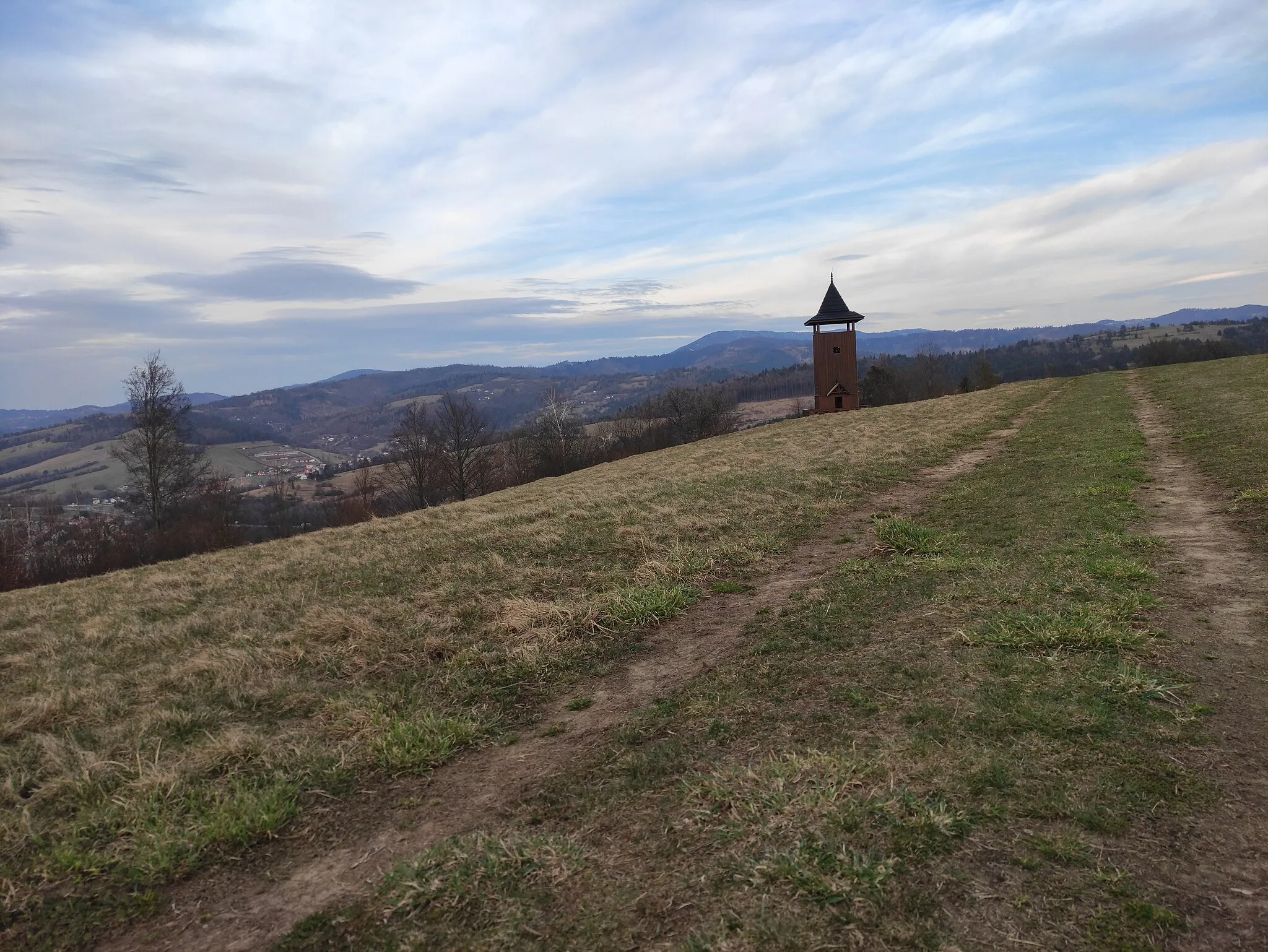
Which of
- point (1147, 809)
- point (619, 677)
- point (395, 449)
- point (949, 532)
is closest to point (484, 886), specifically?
point (619, 677)

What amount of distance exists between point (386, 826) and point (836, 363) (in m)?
51.4

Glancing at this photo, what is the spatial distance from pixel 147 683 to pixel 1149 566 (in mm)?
12162

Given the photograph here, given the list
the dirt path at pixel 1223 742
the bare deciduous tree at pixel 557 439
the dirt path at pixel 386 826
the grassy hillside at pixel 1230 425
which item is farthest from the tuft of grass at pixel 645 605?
the bare deciduous tree at pixel 557 439

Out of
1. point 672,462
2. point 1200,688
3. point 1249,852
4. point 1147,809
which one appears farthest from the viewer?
point 672,462

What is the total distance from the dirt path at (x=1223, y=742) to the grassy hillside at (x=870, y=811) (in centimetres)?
10

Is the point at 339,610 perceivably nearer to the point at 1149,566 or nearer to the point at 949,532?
the point at 949,532

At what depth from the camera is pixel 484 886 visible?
3594 millimetres

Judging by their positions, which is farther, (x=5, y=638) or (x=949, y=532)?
(x=949, y=532)

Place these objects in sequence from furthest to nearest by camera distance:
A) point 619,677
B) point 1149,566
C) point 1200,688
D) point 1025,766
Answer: point 1149,566 < point 619,677 < point 1200,688 < point 1025,766

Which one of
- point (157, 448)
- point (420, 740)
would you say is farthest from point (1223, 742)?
point (157, 448)

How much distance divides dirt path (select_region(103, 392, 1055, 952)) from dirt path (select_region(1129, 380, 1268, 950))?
3.85 meters

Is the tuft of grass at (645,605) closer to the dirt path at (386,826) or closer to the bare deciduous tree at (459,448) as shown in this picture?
the dirt path at (386,826)

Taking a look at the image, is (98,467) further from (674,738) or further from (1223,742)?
(1223,742)

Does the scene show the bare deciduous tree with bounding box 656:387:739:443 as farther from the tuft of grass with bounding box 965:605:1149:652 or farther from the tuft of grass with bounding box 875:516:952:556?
the tuft of grass with bounding box 965:605:1149:652
